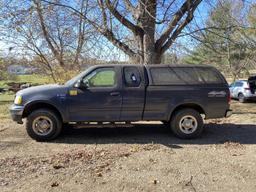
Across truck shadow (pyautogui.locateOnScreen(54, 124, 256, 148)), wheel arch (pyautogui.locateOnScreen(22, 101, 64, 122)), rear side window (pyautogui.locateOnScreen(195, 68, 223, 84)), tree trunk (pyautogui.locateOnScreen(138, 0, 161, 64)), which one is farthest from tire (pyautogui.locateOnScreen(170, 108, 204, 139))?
tree trunk (pyautogui.locateOnScreen(138, 0, 161, 64))

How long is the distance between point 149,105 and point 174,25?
5.25 metres

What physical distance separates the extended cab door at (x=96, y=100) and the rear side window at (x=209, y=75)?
2.02m

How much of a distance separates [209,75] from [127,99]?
213cm

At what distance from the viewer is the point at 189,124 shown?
8234 mm

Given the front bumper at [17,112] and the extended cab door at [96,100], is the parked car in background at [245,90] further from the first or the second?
the front bumper at [17,112]

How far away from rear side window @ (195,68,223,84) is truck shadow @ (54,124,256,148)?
139cm

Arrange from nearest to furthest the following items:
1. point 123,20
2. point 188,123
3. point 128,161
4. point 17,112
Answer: point 128,161 < point 17,112 < point 188,123 < point 123,20

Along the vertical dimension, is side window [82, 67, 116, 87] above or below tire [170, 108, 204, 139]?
above

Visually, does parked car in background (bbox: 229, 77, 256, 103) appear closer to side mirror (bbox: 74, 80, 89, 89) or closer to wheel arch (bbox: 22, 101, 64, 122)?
side mirror (bbox: 74, 80, 89, 89)

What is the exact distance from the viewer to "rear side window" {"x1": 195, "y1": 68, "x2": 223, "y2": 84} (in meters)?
8.36

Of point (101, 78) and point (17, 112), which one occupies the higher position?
point (101, 78)

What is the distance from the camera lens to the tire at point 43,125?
7.80 m

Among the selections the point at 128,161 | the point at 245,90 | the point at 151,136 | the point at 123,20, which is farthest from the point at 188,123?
the point at 245,90

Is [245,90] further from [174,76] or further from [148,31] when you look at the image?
[174,76]
